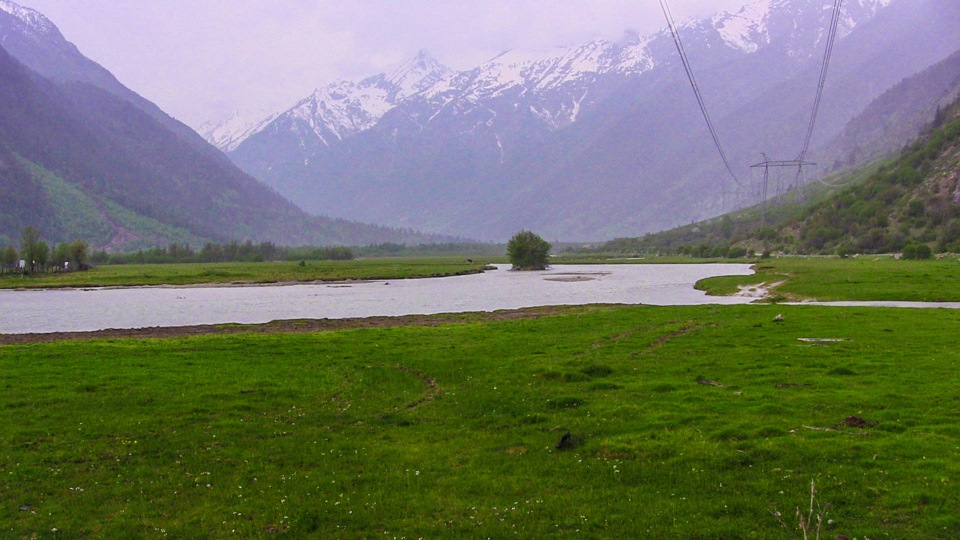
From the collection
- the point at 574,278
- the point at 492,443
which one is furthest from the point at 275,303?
the point at 492,443

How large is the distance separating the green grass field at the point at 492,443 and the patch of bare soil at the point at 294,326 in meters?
19.1

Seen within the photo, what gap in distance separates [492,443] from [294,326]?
1803 inches

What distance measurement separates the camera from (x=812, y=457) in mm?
16734

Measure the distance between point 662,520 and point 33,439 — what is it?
63.3ft

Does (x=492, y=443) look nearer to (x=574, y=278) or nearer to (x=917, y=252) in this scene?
(x=574, y=278)

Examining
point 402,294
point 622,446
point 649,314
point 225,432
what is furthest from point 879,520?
point 402,294

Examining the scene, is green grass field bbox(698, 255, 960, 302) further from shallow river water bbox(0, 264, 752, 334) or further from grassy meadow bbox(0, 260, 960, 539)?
grassy meadow bbox(0, 260, 960, 539)

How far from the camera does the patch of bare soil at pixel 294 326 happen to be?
183 feet

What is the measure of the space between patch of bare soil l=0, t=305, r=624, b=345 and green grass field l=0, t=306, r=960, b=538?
752 inches

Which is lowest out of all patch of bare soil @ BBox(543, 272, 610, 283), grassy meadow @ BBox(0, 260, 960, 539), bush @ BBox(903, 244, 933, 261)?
grassy meadow @ BBox(0, 260, 960, 539)

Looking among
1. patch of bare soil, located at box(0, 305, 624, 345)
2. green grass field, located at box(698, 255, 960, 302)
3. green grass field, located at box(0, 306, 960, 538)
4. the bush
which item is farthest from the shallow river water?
the bush

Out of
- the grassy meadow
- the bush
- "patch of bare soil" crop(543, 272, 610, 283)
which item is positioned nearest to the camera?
the grassy meadow

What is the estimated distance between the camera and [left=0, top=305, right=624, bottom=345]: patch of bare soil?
183 ft

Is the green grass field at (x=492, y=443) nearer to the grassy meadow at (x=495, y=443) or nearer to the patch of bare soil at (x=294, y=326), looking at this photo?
the grassy meadow at (x=495, y=443)
